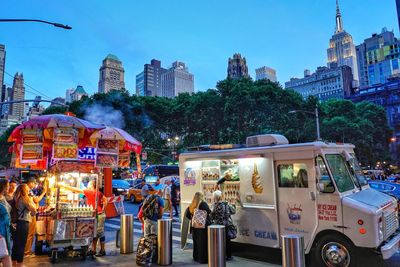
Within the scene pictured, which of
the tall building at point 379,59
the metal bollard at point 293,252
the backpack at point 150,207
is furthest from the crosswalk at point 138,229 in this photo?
the tall building at point 379,59

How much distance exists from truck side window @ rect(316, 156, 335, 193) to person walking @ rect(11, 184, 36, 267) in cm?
637

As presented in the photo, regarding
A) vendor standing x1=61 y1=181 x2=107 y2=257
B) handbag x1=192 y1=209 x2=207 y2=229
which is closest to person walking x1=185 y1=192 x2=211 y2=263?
handbag x1=192 y1=209 x2=207 y2=229

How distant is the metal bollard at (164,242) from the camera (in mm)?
7387

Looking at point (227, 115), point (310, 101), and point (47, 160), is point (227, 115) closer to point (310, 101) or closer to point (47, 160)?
point (310, 101)

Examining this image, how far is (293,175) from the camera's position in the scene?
7.43 metres

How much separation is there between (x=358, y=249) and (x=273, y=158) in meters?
2.58

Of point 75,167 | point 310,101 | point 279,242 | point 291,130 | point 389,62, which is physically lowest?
point 279,242

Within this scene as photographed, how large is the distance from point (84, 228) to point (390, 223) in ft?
22.8

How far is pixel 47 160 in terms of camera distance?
9.37 m

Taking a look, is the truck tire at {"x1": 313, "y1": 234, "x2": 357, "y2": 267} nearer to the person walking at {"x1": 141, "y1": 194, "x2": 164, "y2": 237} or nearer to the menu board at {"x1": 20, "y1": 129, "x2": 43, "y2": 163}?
the person walking at {"x1": 141, "y1": 194, "x2": 164, "y2": 237}

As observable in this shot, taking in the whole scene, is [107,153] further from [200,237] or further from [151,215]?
[200,237]

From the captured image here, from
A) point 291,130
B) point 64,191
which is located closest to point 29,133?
point 64,191

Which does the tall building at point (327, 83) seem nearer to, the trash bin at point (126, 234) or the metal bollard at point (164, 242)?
the trash bin at point (126, 234)

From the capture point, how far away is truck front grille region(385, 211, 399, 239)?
6.67 m
